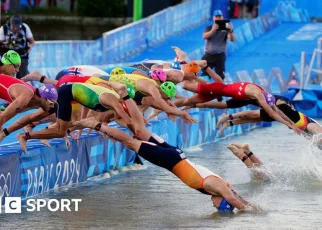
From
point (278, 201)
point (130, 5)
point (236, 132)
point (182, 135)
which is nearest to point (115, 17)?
point (130, 5)

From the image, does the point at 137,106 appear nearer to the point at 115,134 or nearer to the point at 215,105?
the point at 115,134

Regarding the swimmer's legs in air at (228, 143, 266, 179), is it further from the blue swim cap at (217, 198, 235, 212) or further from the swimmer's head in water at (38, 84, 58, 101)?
the blue swim cap at (217, 198, 235, 212)

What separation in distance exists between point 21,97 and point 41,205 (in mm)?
1734

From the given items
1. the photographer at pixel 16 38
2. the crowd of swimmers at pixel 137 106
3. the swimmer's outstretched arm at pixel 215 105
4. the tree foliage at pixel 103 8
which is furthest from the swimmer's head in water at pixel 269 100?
the tree foliage at pixel 103 8

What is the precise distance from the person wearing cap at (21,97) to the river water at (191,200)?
47.9 inches

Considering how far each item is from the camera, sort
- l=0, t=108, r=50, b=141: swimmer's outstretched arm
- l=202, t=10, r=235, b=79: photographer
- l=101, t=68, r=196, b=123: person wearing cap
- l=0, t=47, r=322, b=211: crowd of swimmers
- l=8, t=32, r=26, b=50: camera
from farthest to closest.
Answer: l=202, t=10, r=235, b=79: photographer, l=8, t=32, r=26, b=50: camera, l=101, t=68, r=196, b=123: person wearing cap, l=0, t=108, r=50, b=141: swimmer's outstretched arm, l=0, t=47, r=322, b=211: crowd of swimmers

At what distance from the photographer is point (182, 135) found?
21812 mm

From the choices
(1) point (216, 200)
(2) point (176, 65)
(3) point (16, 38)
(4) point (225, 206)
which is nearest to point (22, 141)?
(1) point (216, 200)

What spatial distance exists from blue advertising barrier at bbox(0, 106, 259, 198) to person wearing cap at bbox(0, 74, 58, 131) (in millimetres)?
458

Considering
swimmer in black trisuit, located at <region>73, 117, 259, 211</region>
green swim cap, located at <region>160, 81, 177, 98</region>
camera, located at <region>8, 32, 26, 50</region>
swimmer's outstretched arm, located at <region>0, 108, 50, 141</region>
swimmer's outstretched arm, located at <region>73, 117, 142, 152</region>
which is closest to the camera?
swimmer in black trisuit, located at <region>73, 117, 259, 211</region>

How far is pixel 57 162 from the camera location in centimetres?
1596

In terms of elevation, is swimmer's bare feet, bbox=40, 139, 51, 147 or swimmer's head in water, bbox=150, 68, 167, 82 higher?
swimmer's head in water, bbox=150, 68, 167, 82

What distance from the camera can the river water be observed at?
13.5m

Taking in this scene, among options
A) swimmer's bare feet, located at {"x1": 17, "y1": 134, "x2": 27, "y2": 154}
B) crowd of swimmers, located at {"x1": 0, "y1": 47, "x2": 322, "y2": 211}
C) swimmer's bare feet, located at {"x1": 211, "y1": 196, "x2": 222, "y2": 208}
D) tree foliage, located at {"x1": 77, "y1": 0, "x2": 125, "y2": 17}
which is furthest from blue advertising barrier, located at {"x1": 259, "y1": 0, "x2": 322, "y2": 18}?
swimmer's bare feet, located at {"x1": 211, "y1": 196, "x2": 222, "y2": 208}
